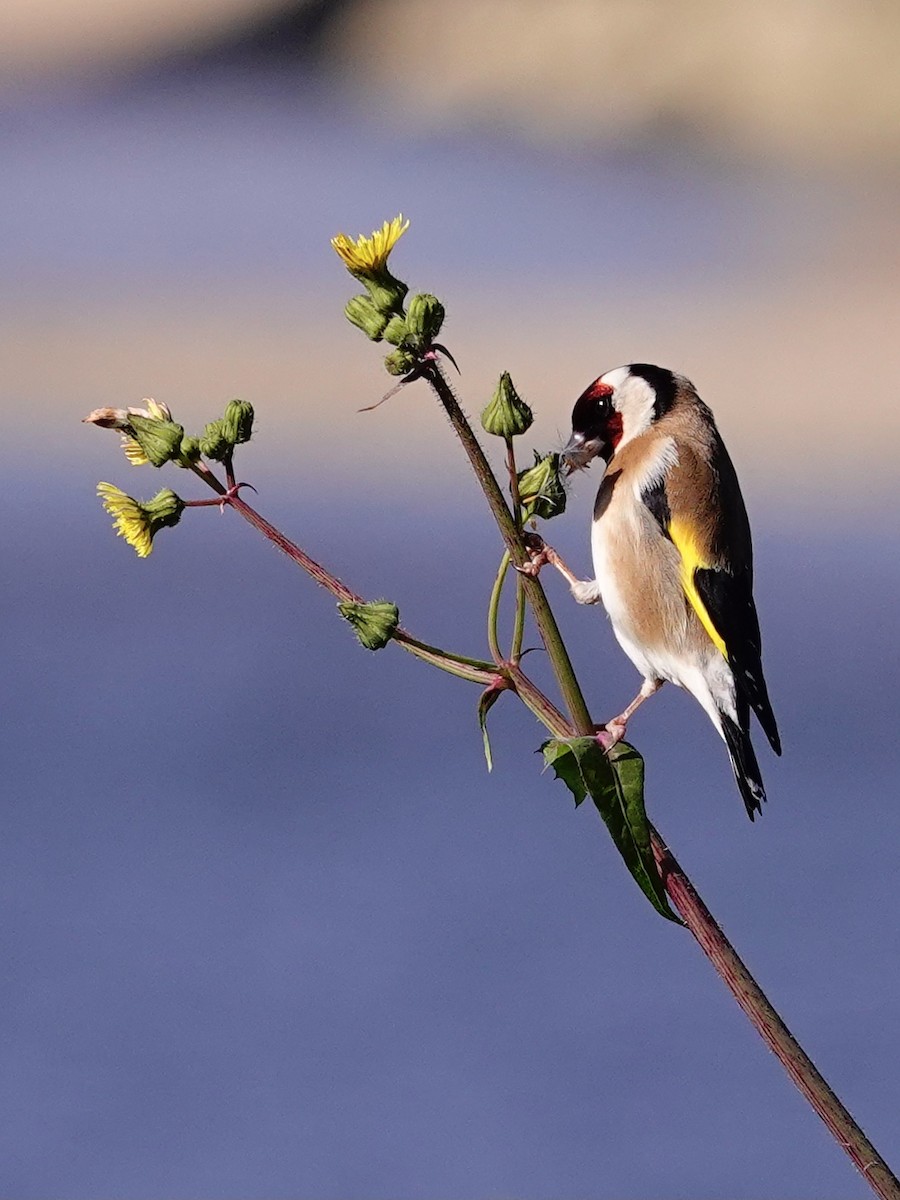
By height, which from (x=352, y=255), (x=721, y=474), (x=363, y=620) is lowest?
(x=363, y=620)

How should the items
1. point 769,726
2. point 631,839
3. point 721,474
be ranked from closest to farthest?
1. point 631,839
2. point 769,726
3. point 721,474

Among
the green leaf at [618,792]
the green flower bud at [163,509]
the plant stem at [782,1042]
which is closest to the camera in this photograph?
the plant stem at [782,1042]

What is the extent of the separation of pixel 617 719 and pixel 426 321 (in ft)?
1.17

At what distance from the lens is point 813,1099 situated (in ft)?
2.40

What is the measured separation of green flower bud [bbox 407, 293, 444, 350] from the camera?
961 mm

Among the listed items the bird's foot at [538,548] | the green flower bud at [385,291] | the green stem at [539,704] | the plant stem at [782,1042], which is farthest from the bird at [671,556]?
the plant stem at [782,1042]

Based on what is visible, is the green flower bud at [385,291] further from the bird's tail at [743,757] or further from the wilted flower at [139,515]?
the bird's tail at [743,757]

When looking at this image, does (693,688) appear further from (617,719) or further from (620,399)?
(617,719)

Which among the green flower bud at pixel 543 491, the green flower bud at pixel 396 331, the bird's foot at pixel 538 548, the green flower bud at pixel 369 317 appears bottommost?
the bird's foot at pixel 538 548

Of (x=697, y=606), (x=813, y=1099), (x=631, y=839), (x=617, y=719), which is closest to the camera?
(x=813, y=1099)

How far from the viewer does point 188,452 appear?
108cm

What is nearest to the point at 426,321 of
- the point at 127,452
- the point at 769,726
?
the point at 127,452

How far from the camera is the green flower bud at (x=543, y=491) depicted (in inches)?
43.1

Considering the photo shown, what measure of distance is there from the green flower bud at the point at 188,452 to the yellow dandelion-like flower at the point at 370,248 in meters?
0.18
